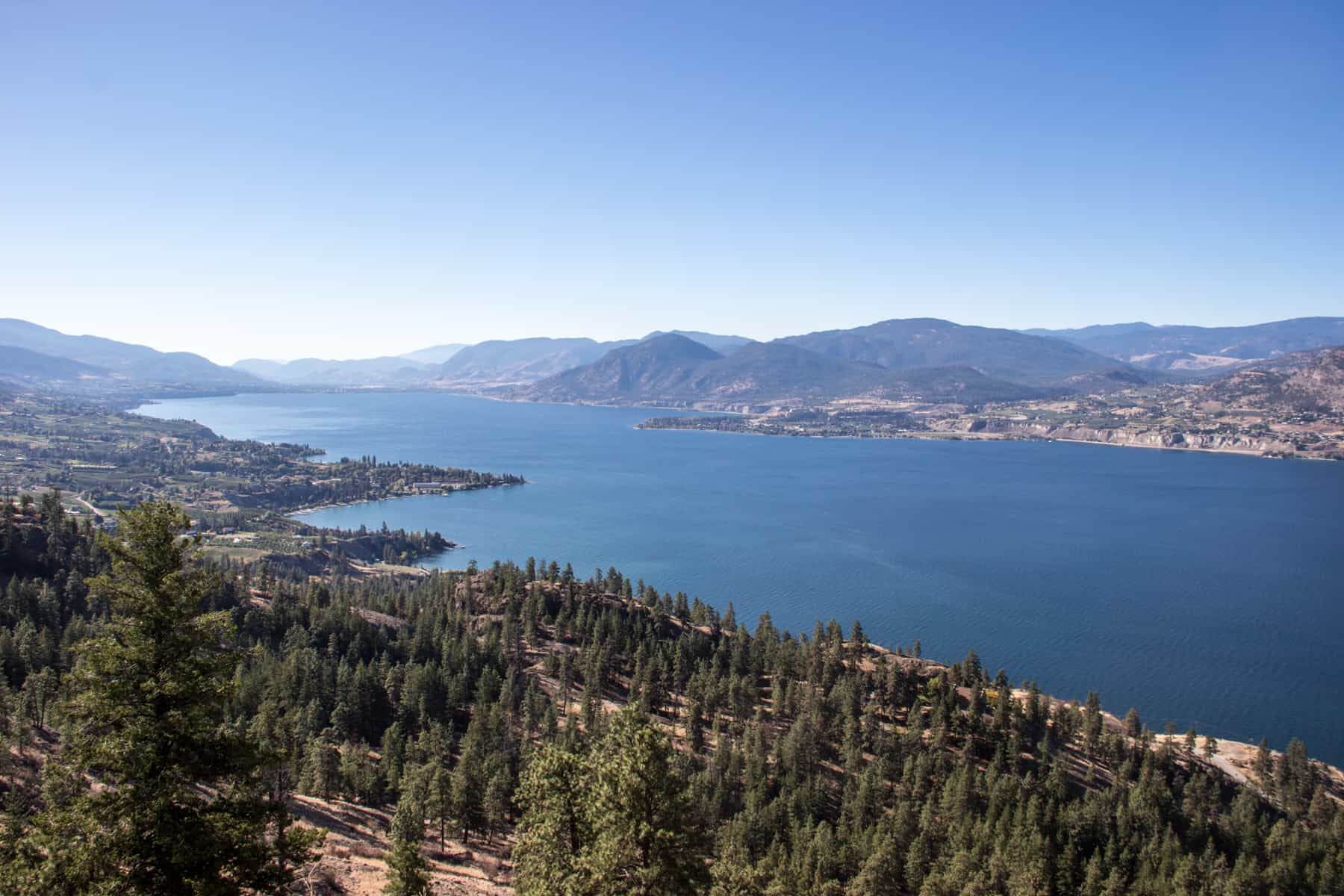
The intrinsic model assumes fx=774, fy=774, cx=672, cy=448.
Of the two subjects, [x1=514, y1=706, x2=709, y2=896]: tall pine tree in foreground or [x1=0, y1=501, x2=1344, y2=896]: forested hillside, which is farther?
[x1=514, y1=706, x2=709, y2=896]: tall pine tree in foreground

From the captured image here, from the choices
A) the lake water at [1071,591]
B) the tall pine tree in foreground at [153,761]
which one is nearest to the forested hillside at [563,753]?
the tall pine tree in foreground at [153,761]

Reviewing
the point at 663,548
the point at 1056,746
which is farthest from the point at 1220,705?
the point at 663,548

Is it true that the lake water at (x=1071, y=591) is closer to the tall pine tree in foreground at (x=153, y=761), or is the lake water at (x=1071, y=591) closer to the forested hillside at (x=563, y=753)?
the forested hillside at (x=563, y=753)

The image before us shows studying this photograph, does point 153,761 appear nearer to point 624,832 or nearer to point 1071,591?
point 624,832

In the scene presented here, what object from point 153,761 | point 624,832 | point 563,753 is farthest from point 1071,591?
point 153,761

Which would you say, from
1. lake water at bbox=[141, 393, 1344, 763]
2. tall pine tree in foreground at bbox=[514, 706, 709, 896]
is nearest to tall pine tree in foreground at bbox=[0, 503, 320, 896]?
tall pine tree in foreground at bbox=[514, 706, 709, 896]

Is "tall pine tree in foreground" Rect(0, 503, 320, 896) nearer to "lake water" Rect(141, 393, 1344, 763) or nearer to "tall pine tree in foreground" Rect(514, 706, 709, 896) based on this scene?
"tall pine tree in foreground" Rect(514, 706, 709, 896)
